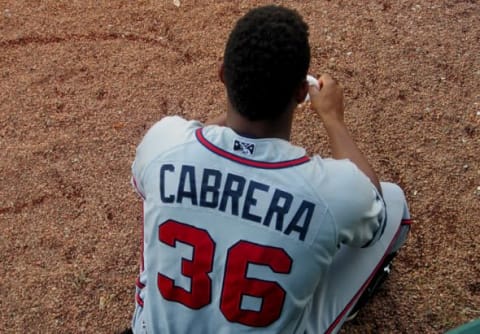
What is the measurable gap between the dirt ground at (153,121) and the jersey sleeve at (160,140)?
1.14 metres

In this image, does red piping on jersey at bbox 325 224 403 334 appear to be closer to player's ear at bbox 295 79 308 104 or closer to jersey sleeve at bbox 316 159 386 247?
jersey sleeve at bbox 316 159 386 247

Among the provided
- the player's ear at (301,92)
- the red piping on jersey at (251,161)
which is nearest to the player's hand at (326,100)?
the player's ear at (301,92)

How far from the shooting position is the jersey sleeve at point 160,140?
1718 mm

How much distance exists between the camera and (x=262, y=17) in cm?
164

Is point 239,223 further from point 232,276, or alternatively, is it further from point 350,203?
point 350,203

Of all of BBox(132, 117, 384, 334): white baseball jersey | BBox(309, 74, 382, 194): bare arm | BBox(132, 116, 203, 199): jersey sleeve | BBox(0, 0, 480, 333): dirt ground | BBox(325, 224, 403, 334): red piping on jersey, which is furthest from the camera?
BBox(0, 0, 480, 333): dirt ground

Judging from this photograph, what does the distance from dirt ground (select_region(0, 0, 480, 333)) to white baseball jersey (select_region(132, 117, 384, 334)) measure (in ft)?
3.57

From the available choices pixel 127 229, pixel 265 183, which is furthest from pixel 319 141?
pixel 265 183

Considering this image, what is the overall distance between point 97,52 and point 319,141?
1.45 meters

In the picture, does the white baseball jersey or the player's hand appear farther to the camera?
the player's hand

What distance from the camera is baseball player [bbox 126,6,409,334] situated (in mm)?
1603

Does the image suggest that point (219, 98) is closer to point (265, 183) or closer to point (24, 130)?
point (24, 130)

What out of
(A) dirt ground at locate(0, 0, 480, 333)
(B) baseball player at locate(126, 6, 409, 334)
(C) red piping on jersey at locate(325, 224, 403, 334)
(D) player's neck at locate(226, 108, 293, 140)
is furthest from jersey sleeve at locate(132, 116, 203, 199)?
(A) dirt ground at locate(0, 0, 480, 333)

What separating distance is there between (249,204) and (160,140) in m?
0.34
